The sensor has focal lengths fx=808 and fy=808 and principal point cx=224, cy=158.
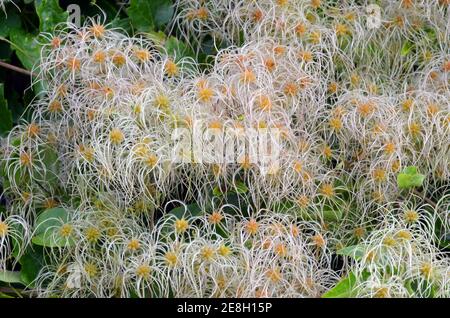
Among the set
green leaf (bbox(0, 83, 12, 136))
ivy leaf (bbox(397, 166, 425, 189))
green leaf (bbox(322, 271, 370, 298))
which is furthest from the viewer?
green leaf (bbox(0, 83, 12, 136))

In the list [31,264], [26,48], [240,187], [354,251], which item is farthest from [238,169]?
[26,48]

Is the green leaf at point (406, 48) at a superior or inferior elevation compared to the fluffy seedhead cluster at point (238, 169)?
superior

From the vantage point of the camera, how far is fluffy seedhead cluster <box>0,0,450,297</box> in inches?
47.2

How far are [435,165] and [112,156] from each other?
0.52 meters

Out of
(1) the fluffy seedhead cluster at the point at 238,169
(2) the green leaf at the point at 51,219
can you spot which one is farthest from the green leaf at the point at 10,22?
(2) the green leaf at the point at 51,219

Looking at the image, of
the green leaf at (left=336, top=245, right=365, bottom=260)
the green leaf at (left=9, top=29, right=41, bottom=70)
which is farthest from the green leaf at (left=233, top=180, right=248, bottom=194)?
the green leaf at (left=9, top=29, right=41, bottom=70)

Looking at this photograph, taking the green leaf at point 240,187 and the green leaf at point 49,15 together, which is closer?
the green leaf at point 240,187

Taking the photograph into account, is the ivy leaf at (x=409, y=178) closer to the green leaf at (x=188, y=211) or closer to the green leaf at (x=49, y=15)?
the green leaf at (x=188, y=211)

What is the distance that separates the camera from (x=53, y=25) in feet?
4.69

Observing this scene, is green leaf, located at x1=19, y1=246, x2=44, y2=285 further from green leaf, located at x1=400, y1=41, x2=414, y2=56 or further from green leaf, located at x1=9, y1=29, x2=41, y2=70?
green leaf, located at x1=400, y1=41, x2=414, y2=56

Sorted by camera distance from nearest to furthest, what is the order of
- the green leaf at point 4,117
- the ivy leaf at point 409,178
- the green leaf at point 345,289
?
the green leaf at point 345,289
the ivy leaf at point 409,178
the green leaf at point 4,117

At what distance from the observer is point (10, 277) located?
4.28 feet

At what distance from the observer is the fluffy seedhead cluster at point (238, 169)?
1199mm
